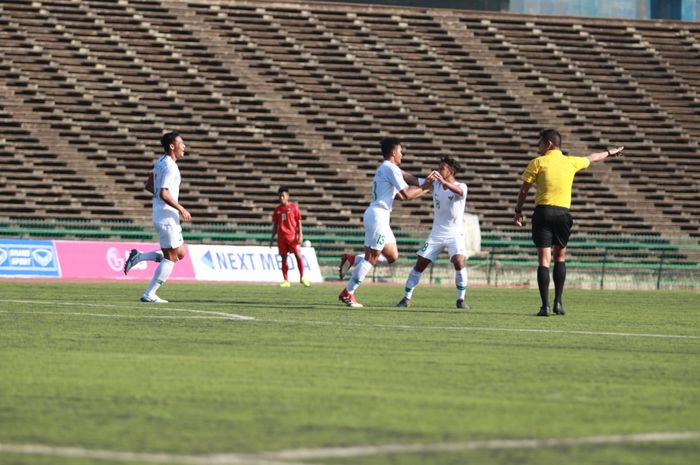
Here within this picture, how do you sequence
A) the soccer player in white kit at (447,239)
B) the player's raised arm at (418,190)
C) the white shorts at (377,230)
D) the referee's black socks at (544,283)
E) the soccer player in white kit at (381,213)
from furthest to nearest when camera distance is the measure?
the soccer player in white kit at (447,239)
the white shorts at (377,230)
the soccer player in white kit at (381,213)
the player's raised arm at (418,190)
the referee's black socks at (544,283)

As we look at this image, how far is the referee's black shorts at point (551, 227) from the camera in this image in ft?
58.5

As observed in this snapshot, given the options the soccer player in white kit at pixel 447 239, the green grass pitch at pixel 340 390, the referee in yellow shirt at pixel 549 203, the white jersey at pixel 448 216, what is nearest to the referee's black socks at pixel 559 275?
the referee in yellow shirt at pixel 549 203

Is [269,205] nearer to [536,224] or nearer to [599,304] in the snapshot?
[599,304]

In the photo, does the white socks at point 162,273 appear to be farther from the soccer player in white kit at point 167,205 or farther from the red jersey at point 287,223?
the red jersey at point 287,223

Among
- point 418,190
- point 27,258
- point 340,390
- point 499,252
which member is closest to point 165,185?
point 418,190

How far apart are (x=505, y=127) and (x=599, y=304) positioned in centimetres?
2247

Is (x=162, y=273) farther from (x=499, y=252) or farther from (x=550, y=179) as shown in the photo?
(x=499, y=252)

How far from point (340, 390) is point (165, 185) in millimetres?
9866

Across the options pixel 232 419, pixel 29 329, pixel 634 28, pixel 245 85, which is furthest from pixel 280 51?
pixel 232 419

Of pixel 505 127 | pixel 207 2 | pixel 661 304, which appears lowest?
pixel 661 304

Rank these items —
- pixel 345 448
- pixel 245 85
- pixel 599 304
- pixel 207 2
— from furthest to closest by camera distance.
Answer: pixel 207 2 < pixel 245 85 < pixel 599 304 < pixel 345 448

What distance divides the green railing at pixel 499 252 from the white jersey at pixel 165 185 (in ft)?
48.7

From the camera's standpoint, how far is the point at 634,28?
50.5m

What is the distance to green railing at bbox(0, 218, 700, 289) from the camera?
34.3 m
